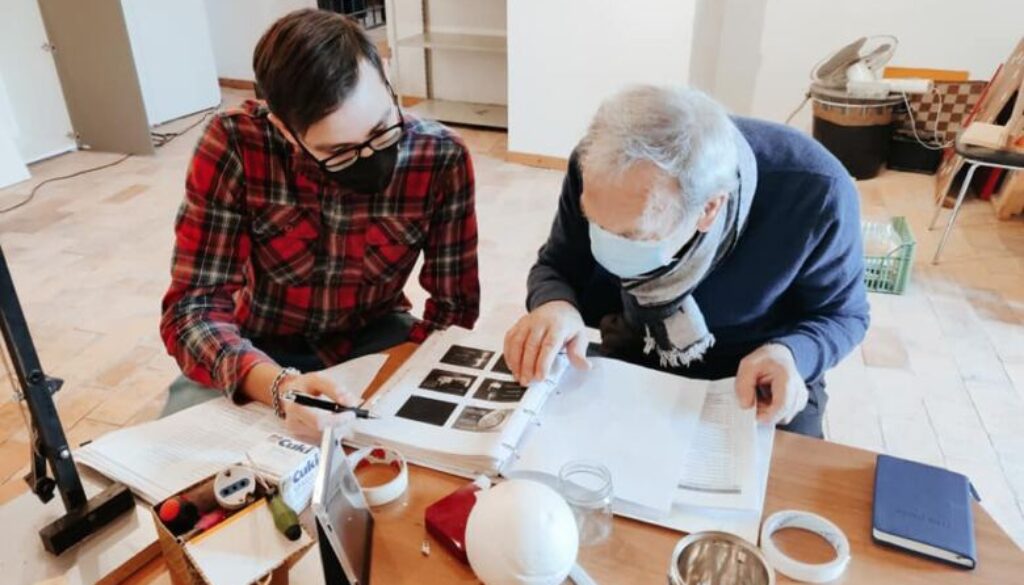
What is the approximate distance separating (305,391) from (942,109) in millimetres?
3598

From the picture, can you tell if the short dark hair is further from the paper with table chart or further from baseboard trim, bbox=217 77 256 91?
baseboard trim, bbox=217 77 256 91

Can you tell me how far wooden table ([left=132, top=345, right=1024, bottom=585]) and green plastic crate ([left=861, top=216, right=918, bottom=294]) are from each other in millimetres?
1867

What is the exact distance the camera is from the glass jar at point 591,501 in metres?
0.78

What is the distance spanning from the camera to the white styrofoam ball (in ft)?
2.18

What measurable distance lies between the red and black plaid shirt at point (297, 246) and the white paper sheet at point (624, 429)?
0.36m

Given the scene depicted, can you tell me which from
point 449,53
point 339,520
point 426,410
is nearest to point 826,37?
point 449,53

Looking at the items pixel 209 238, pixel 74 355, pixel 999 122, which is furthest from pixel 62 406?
pixel 999 122

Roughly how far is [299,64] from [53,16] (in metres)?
3.46

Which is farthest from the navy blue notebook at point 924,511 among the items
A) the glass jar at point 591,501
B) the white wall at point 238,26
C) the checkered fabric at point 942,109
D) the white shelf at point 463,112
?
the white wall at point 238,26

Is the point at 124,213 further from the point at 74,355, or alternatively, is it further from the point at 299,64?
the point at 299,64

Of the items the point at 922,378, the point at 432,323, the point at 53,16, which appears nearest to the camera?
the point at 432,323

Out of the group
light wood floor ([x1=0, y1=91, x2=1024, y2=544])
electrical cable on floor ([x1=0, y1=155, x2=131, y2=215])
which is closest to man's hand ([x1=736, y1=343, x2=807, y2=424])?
light wood floor ([x1=0, y1=91, x2=1024, y2=544])

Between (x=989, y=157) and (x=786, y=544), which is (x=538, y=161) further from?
(x=786, y=544)

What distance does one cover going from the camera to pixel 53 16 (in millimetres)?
3621
